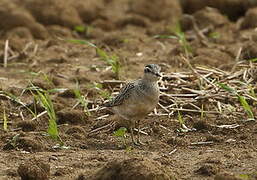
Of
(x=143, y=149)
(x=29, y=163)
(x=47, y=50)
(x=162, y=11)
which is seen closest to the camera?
(x=29, y=163)

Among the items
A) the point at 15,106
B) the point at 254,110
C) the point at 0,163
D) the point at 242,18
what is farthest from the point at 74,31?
the point at 0,163

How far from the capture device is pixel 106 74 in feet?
33.1

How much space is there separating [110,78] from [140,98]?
2431 millimetres

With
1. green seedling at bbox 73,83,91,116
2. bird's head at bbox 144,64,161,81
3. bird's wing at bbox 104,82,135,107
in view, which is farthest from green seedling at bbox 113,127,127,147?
green seedling at bbox 73,83,91,116

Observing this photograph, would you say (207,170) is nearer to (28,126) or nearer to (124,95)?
(124,95)

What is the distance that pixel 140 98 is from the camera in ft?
24.8

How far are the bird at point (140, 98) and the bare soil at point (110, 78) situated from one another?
313mm

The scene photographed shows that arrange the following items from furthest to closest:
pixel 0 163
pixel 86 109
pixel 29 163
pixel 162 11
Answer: pixel 162 11
pixel 86 109
pixel 0 163
pixel 29 163

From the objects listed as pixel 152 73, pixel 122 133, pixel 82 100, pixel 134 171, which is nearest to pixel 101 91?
pixel 82 100

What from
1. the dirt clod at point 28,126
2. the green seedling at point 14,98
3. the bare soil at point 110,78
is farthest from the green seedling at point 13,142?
the green seedling at point 14,98

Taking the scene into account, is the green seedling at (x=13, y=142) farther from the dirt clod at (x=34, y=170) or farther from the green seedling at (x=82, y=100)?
the green seedling at (x=82, y=100)

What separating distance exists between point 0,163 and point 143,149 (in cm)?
149

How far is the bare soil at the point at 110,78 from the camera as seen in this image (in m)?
6.67

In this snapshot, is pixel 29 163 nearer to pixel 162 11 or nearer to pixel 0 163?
pixel 0 163
